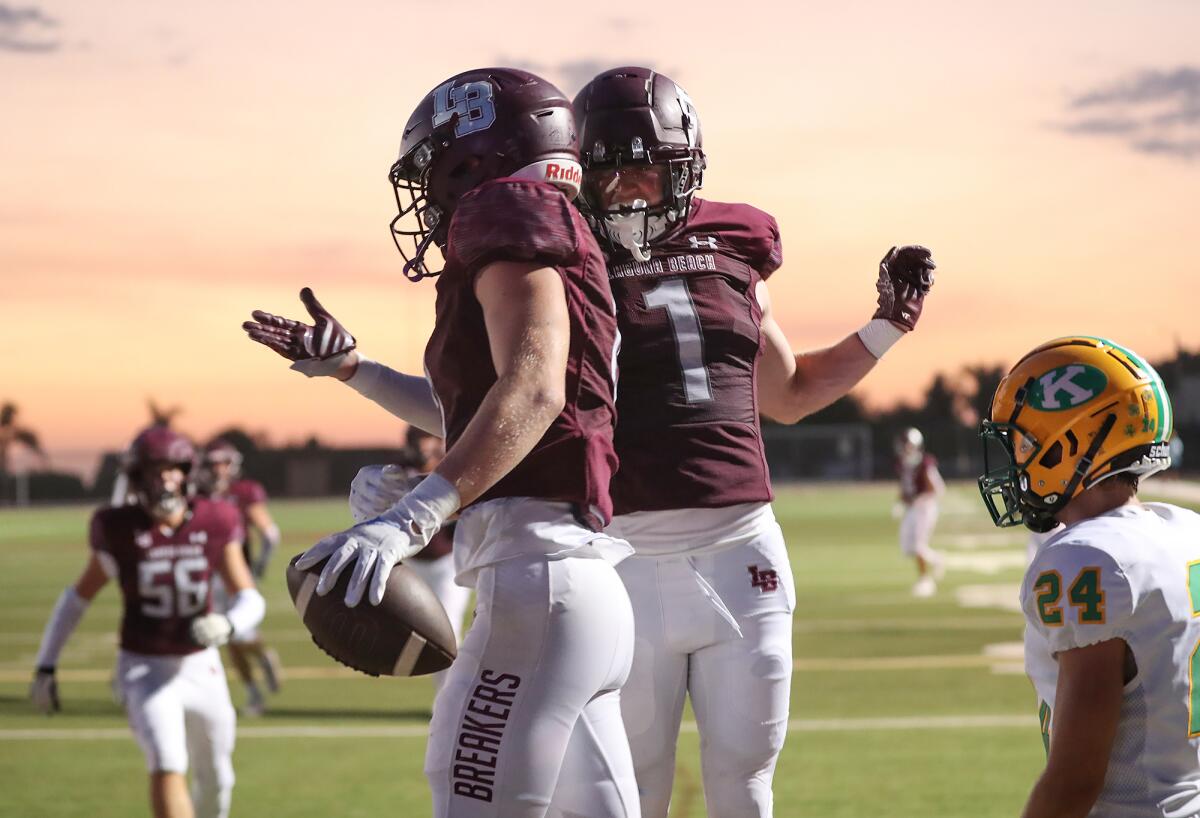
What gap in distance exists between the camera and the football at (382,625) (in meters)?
2.79

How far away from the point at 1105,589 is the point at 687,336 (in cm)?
149

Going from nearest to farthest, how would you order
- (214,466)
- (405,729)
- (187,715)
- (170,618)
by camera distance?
(187,715), (170,618), (405,729), (214,466)

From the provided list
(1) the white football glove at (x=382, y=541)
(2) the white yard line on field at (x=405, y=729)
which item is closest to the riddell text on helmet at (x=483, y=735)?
(1) the white football glove at (x=382, y=541)

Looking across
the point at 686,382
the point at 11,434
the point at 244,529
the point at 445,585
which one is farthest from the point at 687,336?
the point at 11,434

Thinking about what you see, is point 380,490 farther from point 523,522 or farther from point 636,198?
point 636,198

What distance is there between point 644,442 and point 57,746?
625 centimetres

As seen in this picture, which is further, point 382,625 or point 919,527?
point 919,527

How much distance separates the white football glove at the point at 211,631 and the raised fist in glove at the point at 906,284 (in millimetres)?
3257

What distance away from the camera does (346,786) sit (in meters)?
7.61

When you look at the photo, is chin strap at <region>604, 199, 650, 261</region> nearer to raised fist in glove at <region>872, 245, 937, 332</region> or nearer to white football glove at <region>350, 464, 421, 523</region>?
raised fist in glove at <region>872, 245, 937, 332</region>

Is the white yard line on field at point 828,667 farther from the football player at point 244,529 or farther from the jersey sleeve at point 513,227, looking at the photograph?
the jersey sleeve at point 513,227

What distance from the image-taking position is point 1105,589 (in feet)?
9.02

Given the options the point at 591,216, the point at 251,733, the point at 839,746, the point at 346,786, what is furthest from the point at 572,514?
the point at 251,733

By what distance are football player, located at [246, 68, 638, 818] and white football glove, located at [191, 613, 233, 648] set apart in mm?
3556
